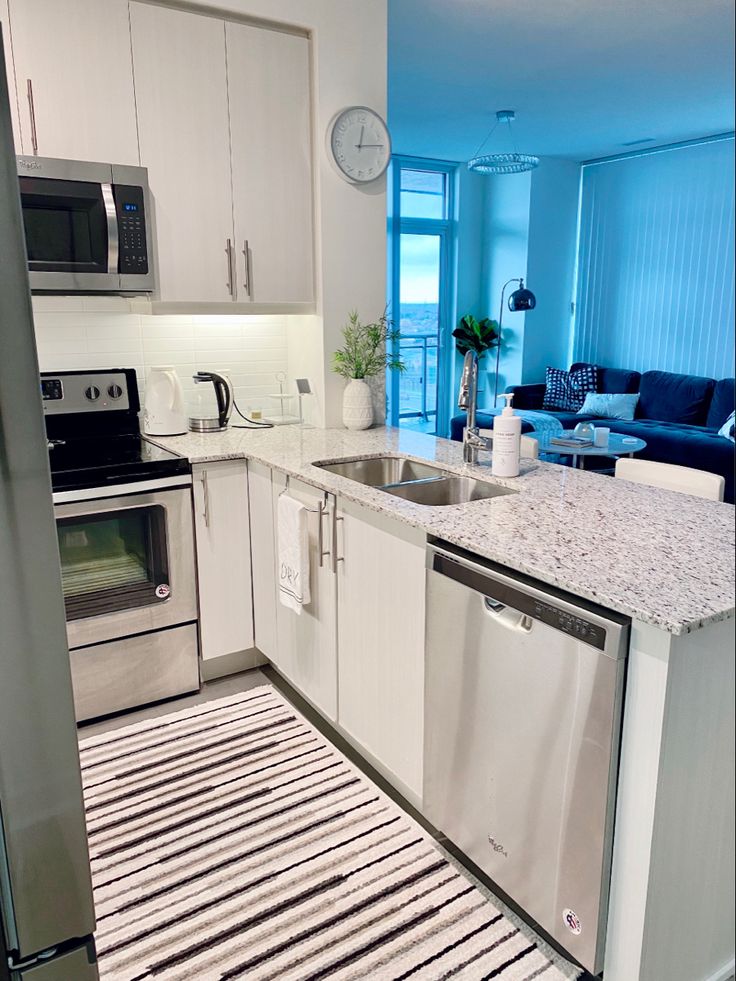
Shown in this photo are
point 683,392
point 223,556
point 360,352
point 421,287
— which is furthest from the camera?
point 421,287

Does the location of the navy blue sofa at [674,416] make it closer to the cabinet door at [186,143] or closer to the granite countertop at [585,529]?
the granite countertop at [585,529]

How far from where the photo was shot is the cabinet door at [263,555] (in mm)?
2705

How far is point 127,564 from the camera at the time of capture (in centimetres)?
264

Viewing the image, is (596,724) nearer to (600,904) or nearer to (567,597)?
(567,597)

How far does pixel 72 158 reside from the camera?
2588 millimetres

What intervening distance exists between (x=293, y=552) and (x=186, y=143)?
162 centimetres

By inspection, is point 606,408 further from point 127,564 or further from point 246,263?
point 127,564

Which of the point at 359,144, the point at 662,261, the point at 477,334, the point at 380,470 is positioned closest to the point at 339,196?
the point at 359,144

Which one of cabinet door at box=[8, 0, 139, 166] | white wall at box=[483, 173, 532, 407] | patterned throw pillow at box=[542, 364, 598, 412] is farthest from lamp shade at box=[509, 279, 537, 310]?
cabinet door at box=[8, 0, 139, 166]

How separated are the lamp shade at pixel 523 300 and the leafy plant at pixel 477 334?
0.77 metres

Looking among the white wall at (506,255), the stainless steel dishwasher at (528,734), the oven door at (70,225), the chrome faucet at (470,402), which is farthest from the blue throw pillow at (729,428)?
the white wall at (506,255)

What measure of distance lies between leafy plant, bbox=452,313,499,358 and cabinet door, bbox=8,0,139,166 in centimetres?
505

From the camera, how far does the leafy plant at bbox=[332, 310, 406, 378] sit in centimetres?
318

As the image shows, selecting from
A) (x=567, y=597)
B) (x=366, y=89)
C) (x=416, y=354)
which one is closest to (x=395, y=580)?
(x=567, y=597)
